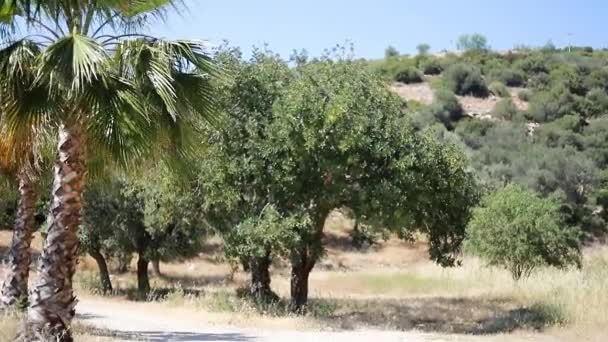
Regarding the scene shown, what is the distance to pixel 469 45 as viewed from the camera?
99688 millimetres

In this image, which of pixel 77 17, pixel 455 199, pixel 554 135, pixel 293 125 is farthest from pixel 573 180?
pixel 77 17

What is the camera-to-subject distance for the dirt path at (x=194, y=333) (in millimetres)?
13742

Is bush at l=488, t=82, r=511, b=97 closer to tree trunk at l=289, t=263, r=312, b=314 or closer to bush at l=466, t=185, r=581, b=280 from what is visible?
bush at l=466, t=185, r=581, b=280

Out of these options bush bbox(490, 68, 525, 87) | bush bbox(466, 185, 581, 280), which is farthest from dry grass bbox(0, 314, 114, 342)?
bush bbox(490, 68, 525, 87)

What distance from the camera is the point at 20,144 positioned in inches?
404

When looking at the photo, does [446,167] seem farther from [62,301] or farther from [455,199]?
[62,301]

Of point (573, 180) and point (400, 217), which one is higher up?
point (573, 180)

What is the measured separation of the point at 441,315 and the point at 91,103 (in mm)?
15745

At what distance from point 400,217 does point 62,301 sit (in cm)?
929

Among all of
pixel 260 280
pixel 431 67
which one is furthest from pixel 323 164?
pixel 431 67

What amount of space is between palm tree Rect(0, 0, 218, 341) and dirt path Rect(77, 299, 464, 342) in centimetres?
296

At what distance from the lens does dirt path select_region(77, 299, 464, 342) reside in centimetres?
1374

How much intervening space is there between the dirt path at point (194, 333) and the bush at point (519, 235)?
1169cm

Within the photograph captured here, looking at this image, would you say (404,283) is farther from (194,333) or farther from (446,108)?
(446,108)
